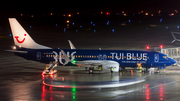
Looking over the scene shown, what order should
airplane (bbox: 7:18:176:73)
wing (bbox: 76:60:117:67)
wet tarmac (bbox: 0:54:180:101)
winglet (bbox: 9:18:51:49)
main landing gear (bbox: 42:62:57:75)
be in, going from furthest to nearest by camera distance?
1. winglet (bbox: 9:18:51:49)
2. airplane (bbox: 7:18:176:73)
3. wing (bbox: 76:60:117:67)
4. main landing gear (bbox: 42:62:57:75)
5. wet tarmac (bbox: 0:54:180:101)

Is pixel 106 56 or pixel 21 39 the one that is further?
pixel 21 39

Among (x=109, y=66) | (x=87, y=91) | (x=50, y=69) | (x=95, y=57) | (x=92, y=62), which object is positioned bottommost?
(x=87, y=91)

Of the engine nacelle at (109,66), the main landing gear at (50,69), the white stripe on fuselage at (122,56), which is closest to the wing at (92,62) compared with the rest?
the engine nacelle at (109,66)

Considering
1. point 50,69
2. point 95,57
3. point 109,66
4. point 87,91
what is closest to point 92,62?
point 95,57

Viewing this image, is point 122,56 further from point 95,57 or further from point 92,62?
point 92,62

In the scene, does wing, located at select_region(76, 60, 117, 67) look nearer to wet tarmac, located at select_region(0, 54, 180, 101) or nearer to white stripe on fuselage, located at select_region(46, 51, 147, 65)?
white stripe on fuselage, located at select_region(46, 51, 147, 65)

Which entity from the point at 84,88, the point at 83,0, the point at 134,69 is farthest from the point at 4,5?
the point at 84,88

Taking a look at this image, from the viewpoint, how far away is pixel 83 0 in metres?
191

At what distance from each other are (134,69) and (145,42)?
36801 mm

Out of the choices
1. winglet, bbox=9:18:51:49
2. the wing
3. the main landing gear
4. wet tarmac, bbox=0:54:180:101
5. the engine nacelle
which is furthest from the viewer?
winglet, bbox=9:18:51:49

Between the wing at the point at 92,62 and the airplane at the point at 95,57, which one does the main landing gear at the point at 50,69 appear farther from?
the wing at the point at 92,62

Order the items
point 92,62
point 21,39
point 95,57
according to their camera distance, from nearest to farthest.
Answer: point 92,62, point 95,57, point 21,39

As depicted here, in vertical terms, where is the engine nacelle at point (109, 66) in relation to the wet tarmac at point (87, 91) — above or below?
above

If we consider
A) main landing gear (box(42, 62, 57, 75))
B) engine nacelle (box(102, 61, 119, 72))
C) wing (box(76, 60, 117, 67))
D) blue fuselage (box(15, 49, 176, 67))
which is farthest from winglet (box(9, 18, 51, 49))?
engine nacelle (box(102, 61, 119, 72))
